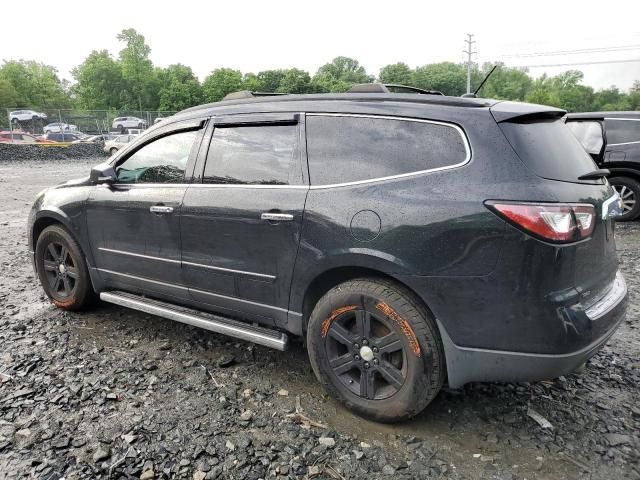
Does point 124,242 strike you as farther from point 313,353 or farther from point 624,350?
point 624,350

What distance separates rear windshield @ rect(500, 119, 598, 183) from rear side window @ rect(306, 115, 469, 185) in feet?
0.88

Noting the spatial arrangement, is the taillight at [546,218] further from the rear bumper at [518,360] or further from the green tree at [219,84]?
the green tree at [219,84]

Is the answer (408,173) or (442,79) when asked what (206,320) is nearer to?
(408,173)

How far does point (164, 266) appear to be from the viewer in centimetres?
357

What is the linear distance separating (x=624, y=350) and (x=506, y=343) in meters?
1.87

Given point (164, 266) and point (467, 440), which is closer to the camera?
point (467, 440)

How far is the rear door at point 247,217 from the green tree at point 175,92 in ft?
222

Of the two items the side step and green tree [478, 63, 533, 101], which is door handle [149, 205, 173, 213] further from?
green tree [478, 63, 533, 101]

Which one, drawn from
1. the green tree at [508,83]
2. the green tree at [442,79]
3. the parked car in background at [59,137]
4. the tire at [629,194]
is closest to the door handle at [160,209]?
the tire at [629,194]

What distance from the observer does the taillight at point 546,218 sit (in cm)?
223

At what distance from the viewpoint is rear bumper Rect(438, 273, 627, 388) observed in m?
2.33

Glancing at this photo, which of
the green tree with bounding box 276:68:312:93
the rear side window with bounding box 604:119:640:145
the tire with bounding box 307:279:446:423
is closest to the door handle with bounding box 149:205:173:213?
the tire with bounding box 307:279:446:423

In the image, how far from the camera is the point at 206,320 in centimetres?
335

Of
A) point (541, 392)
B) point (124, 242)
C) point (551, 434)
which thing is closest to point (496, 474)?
point (551, 434)
